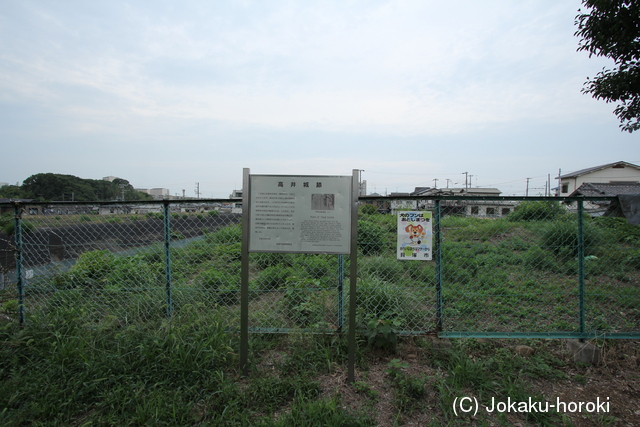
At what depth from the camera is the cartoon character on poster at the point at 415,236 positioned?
9.60 feet

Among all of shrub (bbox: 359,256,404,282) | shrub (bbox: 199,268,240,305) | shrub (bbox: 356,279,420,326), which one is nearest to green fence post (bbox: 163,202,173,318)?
shrub (bbox: 199,268,240,305)

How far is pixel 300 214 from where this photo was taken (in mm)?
2592

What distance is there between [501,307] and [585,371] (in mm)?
1213

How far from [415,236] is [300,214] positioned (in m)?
1.16

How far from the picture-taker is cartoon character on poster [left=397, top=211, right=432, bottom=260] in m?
2.93

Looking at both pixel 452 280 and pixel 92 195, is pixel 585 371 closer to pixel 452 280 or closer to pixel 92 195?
pixel 452 280

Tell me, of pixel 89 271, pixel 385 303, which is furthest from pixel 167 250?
pixel 385 303

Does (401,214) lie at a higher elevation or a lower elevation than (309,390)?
higher

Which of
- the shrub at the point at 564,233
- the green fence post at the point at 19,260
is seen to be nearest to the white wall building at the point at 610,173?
the shrub at the point at 564,233

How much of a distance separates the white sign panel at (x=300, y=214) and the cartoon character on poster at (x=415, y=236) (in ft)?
2.26

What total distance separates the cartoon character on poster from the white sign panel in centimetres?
69

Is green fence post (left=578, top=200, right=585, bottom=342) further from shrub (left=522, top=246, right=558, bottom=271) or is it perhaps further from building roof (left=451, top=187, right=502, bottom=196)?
building roof (left=451, top=187, right=502, bottom=196)

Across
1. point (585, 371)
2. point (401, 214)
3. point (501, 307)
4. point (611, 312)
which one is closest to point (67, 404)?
point (401, 214)

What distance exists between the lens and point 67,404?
7.23ft
